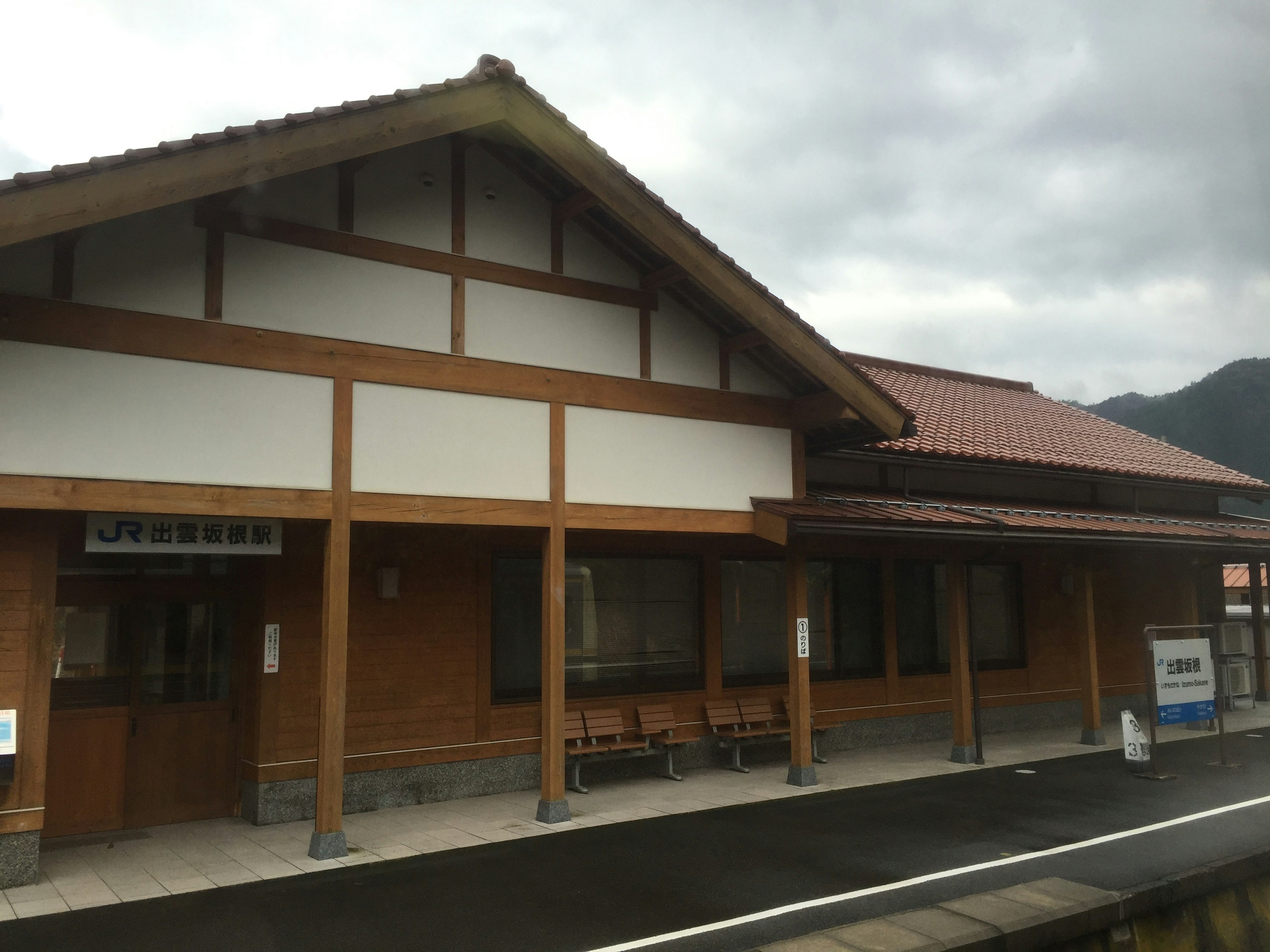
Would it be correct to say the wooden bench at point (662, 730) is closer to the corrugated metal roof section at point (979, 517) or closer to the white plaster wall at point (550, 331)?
the corrugated metal roof section at point (979, 517)

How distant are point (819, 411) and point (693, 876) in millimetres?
4942

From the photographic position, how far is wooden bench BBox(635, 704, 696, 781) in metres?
10.6

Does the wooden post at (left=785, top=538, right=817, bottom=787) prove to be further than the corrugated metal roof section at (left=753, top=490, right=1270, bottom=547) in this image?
Yes

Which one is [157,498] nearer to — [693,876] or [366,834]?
[366,834]

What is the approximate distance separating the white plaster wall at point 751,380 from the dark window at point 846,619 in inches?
130

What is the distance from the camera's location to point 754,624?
12.2m

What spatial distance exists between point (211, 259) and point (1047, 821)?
8625mm

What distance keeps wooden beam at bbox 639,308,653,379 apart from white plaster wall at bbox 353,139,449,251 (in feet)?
6.75

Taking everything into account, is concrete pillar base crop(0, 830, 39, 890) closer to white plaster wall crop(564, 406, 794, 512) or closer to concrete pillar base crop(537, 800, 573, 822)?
concrete pillar base crop(537, 800, 573, 822)

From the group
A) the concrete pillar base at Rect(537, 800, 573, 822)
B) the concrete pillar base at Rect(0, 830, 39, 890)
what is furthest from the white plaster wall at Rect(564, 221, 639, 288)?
the concrete pillar base at Rect(0, 830, 39, 890)

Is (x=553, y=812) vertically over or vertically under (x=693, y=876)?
over

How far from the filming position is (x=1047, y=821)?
879 cm

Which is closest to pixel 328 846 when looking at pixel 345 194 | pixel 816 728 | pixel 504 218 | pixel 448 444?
pixel 448 444

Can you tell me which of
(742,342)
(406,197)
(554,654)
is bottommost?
(554,654)
